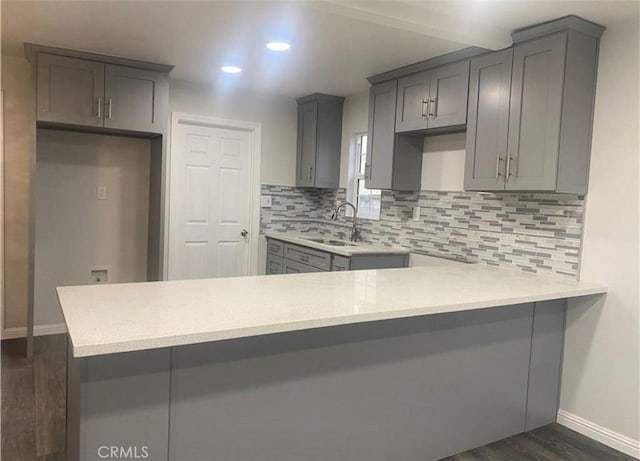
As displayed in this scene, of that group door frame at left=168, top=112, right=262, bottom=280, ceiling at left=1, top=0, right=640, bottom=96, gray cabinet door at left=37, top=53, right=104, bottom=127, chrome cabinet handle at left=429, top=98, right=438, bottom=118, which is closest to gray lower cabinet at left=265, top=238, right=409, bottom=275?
door frame at left=168, top=112, right=262, bottom=280

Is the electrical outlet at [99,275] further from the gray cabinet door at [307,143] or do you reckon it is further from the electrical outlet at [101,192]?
the gray cabinet door at [307,143]

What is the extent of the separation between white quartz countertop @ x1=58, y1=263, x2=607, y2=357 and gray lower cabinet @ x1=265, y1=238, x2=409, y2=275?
89 centimetres

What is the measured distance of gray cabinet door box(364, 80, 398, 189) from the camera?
3.69 meters

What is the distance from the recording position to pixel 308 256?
4.01 meters

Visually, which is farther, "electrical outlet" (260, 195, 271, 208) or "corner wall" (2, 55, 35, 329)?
"electrical outlet" (260, 195, 271, 208)

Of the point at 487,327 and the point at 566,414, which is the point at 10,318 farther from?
the point at 566,414

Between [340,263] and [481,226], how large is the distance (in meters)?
1.03

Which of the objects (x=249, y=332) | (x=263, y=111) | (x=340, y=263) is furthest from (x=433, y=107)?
(x=249, y=332)

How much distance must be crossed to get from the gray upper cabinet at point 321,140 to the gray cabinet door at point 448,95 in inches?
57.2

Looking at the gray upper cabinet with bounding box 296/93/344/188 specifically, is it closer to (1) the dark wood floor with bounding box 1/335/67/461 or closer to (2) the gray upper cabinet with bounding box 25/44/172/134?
(2) the gray upper cabinet with bounding box 25/44/172/134

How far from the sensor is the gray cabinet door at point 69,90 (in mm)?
3363

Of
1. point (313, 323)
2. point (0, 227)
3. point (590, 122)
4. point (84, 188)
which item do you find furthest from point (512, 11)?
point (0, 227)

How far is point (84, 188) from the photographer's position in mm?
4062

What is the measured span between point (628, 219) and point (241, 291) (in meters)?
1.98
